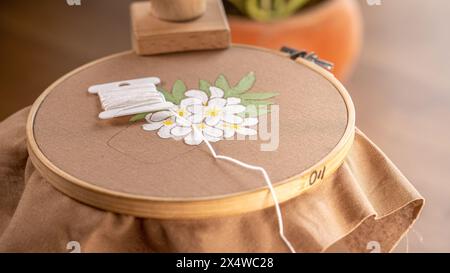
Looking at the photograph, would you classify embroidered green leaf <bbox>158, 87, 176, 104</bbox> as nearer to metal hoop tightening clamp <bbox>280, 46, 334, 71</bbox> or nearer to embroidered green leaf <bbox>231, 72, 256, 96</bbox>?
embroidered green leaf <bbox>231, 72, 256, 96</bbox>

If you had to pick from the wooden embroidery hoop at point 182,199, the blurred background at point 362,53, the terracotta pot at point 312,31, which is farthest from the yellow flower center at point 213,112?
the terracotta pot at point 312,31

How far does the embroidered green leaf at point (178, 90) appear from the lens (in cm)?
107

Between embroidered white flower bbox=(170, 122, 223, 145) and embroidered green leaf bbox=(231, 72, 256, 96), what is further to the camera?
embroidered green leaf bbox=(231, 72, 256, 96)

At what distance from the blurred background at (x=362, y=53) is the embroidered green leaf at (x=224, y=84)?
0.57m

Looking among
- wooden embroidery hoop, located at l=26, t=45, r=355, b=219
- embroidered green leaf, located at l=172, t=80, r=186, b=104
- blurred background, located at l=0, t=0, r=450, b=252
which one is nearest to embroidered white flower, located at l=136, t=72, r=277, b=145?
embroidered green leaf, located at l=172, t=80, r=186, b=104

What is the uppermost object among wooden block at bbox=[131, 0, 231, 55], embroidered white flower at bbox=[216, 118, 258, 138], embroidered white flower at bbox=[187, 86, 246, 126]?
wooden block at bbox=[131, 0, 231, 55]

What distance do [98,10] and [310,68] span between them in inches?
58.1

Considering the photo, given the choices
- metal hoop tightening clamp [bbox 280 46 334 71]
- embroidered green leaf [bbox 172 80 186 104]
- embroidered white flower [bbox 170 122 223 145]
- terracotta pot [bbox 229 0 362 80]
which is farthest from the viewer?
terracotta pot [bbox 229 0 362 80]

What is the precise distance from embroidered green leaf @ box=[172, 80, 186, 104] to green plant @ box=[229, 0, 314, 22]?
0.71 metres

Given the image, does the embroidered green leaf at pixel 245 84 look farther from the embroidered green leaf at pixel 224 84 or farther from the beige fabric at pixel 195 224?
the beige fabric at pixel 195 224

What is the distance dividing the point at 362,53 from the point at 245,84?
1159mm

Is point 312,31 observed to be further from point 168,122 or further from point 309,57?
point 168,122

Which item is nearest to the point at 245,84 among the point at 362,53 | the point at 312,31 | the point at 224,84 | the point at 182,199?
the point at 224,84

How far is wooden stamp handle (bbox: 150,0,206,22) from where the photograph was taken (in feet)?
3.91
